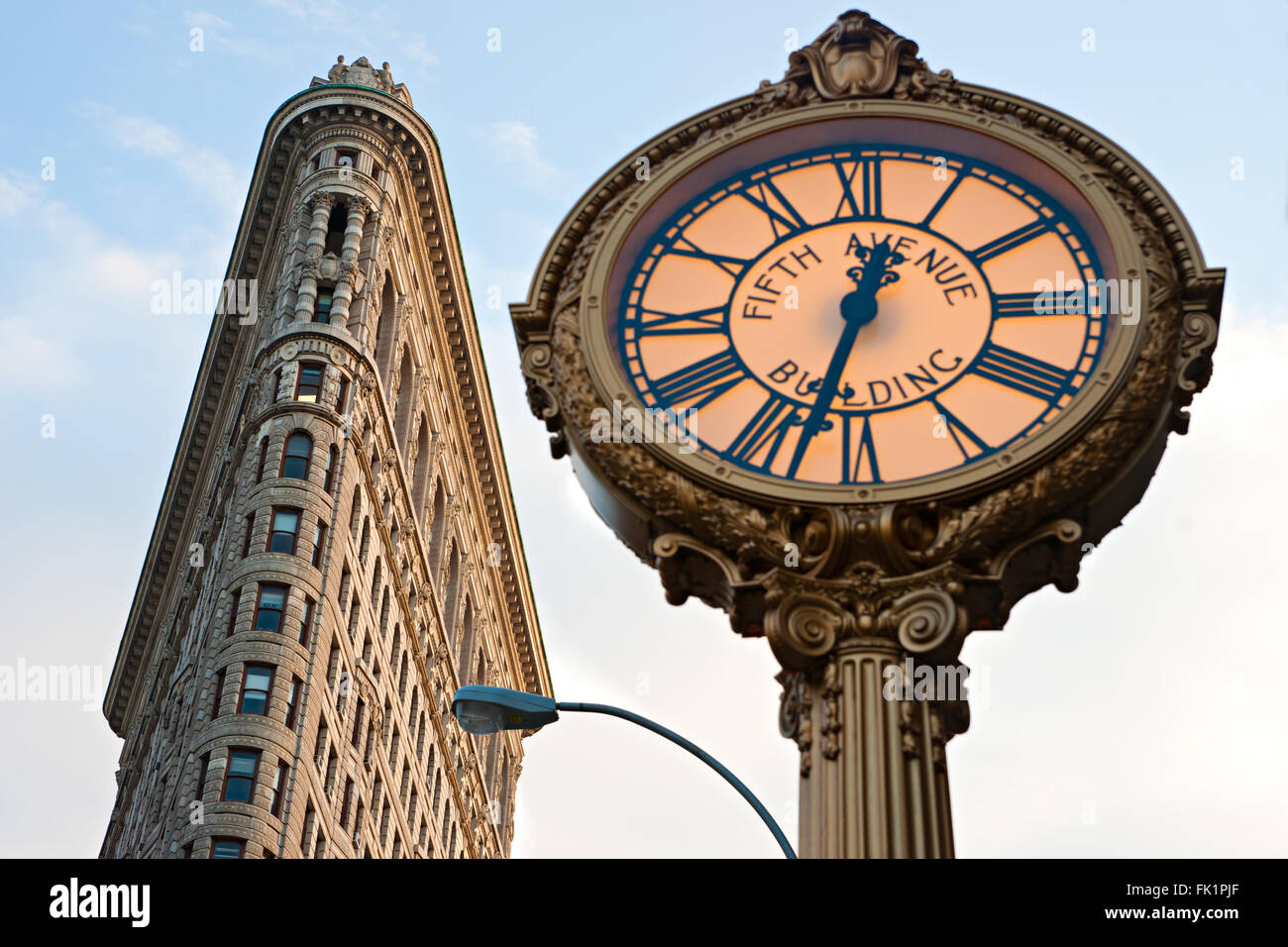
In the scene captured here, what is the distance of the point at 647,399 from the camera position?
5.57 meters

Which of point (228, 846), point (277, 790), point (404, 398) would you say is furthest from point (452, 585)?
point (228, 846)

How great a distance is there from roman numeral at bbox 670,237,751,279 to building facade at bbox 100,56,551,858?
A: 4790 centimetres

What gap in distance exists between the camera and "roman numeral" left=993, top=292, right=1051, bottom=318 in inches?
218

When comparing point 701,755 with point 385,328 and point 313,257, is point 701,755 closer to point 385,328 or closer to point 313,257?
point 313,257

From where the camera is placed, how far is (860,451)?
5.34 meters

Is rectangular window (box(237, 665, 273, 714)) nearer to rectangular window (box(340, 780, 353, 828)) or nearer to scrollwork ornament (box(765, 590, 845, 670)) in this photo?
rectangular window (box(340, 780, 353, 828))

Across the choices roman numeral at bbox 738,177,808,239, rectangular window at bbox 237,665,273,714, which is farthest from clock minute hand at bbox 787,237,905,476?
rectangular window at bbox 237,665,273,714

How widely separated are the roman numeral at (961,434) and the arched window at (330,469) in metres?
57.9

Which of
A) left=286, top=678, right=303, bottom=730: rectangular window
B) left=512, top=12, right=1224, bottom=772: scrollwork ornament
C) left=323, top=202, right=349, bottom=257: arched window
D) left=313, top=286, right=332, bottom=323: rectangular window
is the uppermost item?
left=323, top=202, right=349, bottom=257: arched window

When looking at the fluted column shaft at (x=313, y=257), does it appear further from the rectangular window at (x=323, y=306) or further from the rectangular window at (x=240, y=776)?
the rectangular window at (x=240, y=776)
